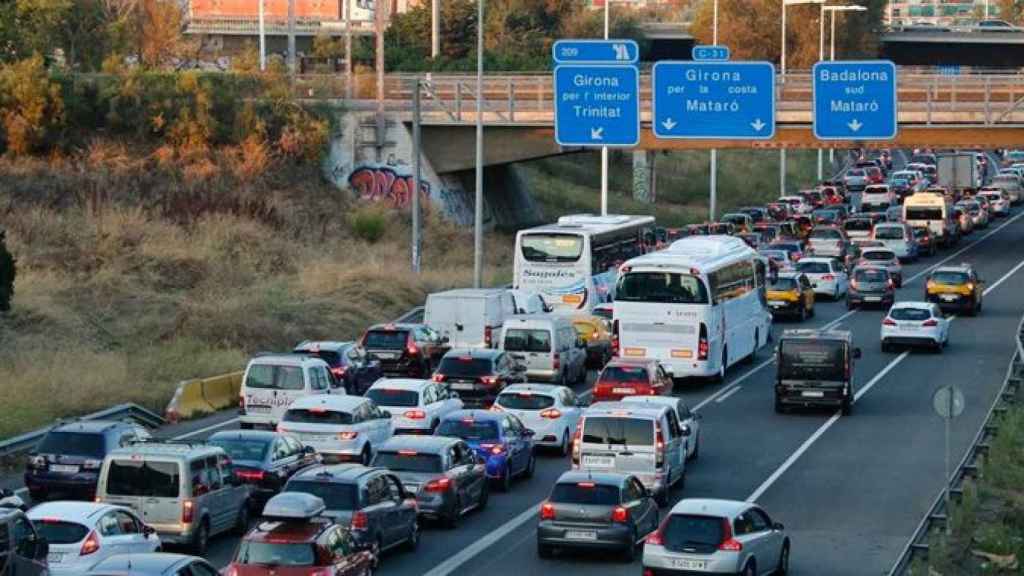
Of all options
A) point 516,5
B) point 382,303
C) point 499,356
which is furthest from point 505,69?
point 499,356

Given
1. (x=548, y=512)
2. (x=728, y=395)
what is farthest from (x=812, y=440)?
(x=548, y=512)

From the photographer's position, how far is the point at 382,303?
53.6 meters

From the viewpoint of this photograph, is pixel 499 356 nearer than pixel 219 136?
Yes

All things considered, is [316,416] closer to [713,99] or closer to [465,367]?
[465,367]

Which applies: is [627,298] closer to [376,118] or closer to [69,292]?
[69,292]

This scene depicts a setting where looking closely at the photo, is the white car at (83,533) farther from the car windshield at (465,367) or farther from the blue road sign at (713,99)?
the blue road sign at (713,99)

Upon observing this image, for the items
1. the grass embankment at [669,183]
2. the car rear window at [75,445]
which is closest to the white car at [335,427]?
the car rear window at [75,445]

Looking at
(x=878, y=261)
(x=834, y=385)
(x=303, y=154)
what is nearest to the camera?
(x=834, y=385)

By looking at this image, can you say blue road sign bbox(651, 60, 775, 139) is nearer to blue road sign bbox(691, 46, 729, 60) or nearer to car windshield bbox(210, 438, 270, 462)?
blue road sign bbox(691, 46, 729, 60)

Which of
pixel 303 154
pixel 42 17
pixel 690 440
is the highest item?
pixel 42 17

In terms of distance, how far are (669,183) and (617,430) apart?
239ft

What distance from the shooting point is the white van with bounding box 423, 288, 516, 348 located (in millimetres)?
45531

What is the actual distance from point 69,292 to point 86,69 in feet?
99.1

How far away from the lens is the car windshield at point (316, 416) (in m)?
31.1
